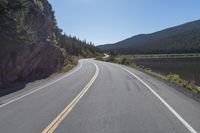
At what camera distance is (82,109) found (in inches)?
395

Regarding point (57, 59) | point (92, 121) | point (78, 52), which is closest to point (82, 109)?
point (92, 121)

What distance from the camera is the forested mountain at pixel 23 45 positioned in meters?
18.3

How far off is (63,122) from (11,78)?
1389 centimetres

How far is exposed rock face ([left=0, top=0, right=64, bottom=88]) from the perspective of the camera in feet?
59.9

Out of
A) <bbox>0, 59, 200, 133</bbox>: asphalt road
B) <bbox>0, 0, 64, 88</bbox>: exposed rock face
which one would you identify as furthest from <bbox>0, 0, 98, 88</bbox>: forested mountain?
<bbox>0, 59, 200, 133</bbox>: asphalt road

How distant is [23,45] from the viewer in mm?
21328

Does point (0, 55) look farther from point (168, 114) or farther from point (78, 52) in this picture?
point (78, 52)

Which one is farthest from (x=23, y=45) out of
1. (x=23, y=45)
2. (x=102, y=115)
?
(x=102, y=115)

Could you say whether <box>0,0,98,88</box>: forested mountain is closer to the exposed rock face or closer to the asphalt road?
the exposed rock face

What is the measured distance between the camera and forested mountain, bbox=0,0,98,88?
18.3 metres

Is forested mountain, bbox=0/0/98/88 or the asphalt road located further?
forested mountain, bbox=0/0/98/88

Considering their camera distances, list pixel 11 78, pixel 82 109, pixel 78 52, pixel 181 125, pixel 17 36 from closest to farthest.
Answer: pixel 181 125
pixel 82 109
pixel 17 36
pixel 11 78
pixel 78 52

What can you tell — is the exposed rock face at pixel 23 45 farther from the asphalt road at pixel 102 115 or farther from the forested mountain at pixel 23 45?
the asphalt road at pixel 102 115

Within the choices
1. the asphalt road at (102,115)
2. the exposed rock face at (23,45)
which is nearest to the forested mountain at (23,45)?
the exposed rock face at (23,45)
